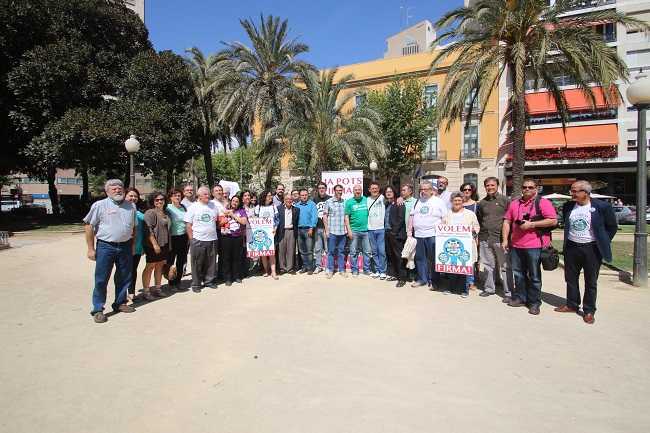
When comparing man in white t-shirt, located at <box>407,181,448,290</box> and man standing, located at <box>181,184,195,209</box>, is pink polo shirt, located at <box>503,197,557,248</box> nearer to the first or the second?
man in white t-shirt, located at <box>407,181,448,290</box>

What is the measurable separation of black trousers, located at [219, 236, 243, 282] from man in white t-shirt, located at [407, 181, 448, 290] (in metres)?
3.42

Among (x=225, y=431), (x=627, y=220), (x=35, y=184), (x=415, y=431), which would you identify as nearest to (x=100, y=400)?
(x=225, y=431)

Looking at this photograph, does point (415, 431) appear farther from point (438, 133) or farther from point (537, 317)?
point (438, 133)

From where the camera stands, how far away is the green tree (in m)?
28.6

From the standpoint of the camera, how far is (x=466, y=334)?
4957mm

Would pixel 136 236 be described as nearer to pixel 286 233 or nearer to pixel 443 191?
pixel 286 233

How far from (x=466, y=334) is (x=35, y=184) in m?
90.5

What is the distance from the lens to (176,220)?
7168mm

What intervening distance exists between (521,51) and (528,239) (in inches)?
295

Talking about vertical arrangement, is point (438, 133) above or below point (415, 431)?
above

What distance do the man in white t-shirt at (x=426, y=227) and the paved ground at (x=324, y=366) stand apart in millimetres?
897

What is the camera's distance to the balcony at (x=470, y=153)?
34062 millimetres

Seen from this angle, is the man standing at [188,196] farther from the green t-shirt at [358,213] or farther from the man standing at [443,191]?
the man standing at [443,191]

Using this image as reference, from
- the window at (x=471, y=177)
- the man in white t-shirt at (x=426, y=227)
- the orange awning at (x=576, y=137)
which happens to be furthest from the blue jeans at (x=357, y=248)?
the orange awning at (x=576, y=137)
